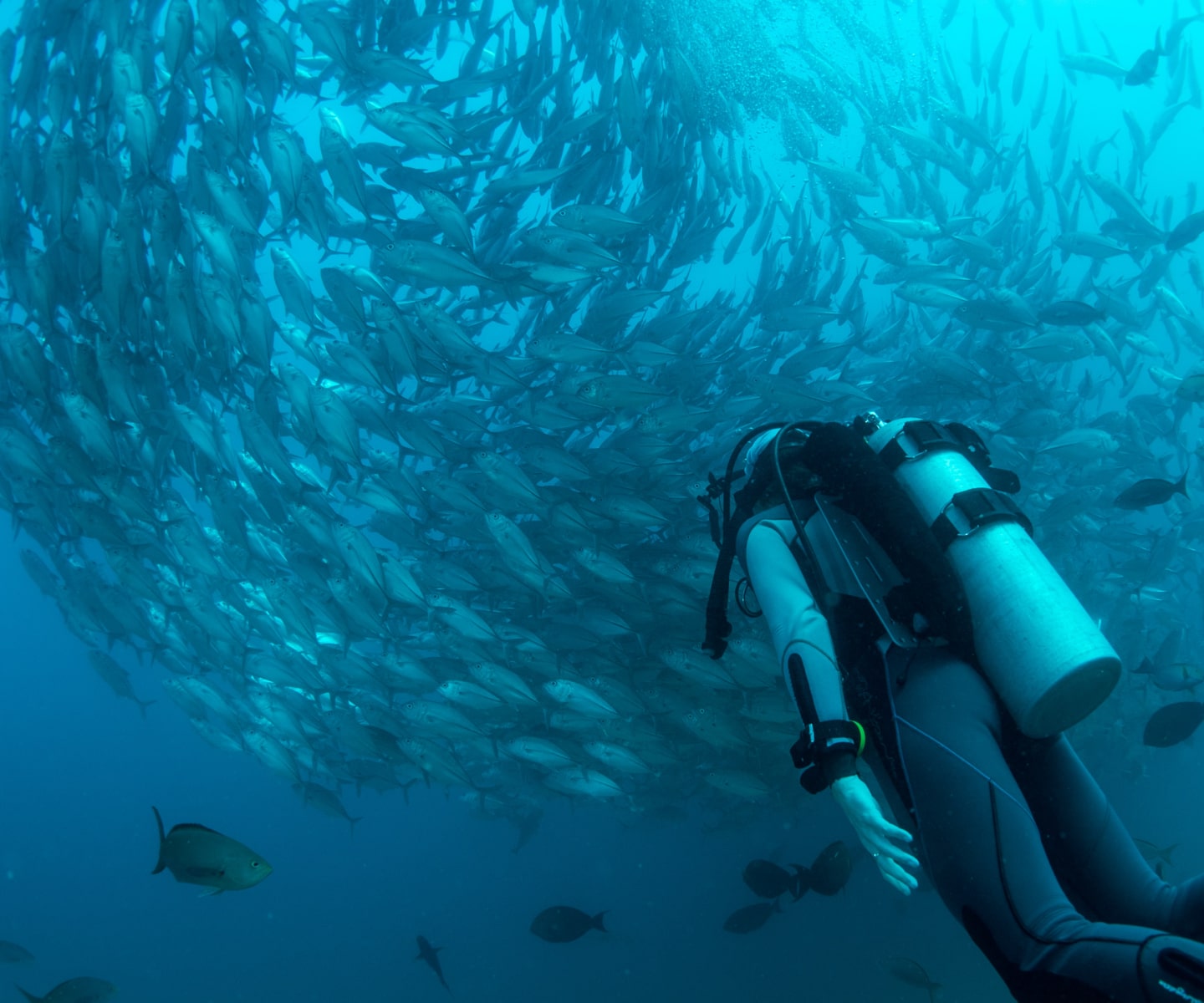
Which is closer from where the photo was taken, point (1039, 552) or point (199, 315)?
point (1039, 552)

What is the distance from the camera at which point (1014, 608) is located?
6.44ft

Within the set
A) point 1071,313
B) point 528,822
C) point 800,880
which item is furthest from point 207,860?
point 528,822

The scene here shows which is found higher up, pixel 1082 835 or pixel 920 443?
pixel 920 443

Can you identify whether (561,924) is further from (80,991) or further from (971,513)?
(971,513)

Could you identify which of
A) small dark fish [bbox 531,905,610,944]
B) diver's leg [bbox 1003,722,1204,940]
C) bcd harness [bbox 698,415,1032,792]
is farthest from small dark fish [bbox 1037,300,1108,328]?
small dark fish [bbox 531,905,610,944]

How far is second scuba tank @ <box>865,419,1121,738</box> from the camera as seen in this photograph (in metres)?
1.87

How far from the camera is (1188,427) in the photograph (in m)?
31.2

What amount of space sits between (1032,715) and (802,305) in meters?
5.53

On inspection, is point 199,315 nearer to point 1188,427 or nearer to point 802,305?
point 802,305

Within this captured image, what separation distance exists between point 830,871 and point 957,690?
17.3 feet

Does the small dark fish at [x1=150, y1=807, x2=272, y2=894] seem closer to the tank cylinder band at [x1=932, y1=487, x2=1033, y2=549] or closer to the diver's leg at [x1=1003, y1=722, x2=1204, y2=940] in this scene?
the diver's leg at [x1=1003, y1=722, x2=1204, y2=940]

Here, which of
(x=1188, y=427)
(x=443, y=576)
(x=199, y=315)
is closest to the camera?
(x=199, y=315)

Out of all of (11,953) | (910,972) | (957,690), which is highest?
(957,690)

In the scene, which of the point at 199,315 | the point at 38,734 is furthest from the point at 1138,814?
the point at 38,734
